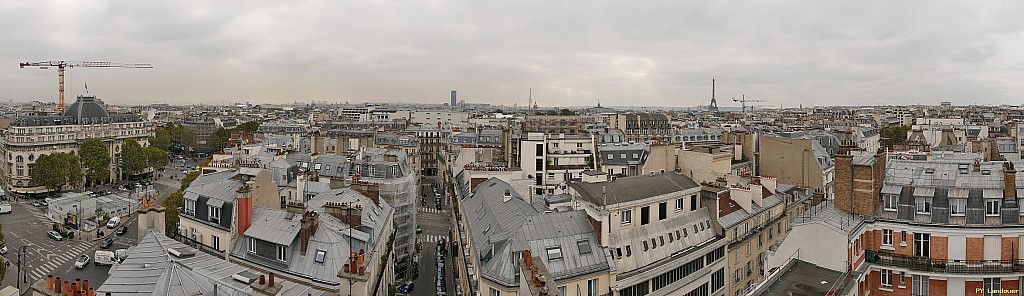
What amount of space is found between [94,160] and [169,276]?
273 ft

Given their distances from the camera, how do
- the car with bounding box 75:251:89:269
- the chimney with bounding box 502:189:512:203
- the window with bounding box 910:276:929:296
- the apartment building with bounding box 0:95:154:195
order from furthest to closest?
the apartment building with bounding box 0:95:154:195
the car with bounding box 75:251:89:269
the chimney with bounding box 502:189:512:203
the window with bounding box 910:276:929:296

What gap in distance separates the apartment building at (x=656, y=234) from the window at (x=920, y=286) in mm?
8569

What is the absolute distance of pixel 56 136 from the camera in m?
90.2

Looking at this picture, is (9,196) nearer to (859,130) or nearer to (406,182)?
(406,182)

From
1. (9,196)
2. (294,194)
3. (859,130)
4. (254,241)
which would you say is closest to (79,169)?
(9,196)

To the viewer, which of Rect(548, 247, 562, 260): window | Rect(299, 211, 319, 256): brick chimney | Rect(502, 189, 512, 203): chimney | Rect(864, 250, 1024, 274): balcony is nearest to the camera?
Rect(864, 250, 1024, 274): balcony

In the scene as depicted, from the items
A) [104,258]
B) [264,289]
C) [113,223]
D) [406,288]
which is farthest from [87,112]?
[264,289]

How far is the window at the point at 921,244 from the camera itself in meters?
24.4

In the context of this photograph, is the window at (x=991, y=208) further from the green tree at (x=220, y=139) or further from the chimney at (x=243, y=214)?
the green tree at (x=220, y=139)

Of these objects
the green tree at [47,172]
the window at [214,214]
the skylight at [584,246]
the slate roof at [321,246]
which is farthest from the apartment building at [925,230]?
the green tree at [47,172]

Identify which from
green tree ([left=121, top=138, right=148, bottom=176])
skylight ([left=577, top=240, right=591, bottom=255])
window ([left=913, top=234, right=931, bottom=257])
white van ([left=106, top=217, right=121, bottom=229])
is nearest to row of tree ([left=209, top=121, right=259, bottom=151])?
green tree ([left=121, top=138, right=148, bottom=176])

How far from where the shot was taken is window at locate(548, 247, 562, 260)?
25281mm

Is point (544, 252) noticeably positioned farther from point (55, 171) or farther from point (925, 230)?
point (55, 171)

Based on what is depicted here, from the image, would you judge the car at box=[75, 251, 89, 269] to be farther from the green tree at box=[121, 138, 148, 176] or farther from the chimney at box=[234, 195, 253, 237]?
the green tree at box=[121, 138, 148, 176]
